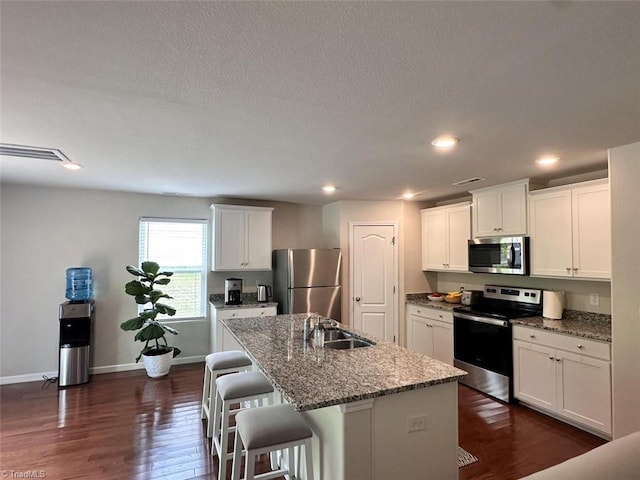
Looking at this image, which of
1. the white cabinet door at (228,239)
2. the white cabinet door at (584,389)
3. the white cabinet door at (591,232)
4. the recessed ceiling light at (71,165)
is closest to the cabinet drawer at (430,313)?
the white cabinet door at (584,389)

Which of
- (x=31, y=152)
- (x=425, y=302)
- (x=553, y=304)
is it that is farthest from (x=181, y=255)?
(x=553, y=304)

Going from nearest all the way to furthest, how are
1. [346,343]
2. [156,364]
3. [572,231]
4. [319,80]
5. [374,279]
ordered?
1. [319,80]
2. [346,343]
3. [572,231]
4. [156,364]
5. [374,279]

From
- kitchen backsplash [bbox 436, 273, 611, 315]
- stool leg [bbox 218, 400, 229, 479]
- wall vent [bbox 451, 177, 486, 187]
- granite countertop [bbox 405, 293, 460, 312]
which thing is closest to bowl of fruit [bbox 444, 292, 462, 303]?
granite countertop [bbox 405, 293, 460, 312]

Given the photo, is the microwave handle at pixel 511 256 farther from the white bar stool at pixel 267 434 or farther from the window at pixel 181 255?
the window at pixel 181 255

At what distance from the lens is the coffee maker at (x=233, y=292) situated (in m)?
4.75

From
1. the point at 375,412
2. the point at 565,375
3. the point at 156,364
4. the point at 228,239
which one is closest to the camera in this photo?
the point at 375,412

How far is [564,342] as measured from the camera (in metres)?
3.12

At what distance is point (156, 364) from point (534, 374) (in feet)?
13.9

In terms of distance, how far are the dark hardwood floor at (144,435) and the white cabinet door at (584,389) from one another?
163 millimetres

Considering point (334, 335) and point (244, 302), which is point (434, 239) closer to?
point (334, 335)

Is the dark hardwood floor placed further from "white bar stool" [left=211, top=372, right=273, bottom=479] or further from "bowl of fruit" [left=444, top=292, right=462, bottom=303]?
"bowl of fruit" [left=444, top=292, right=462, bottom=303]

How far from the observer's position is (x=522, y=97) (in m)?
1.79

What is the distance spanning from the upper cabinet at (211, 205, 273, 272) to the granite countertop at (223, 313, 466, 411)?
7.26 feet

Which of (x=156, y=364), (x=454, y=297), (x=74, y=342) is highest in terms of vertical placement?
(x=454, y=297)
